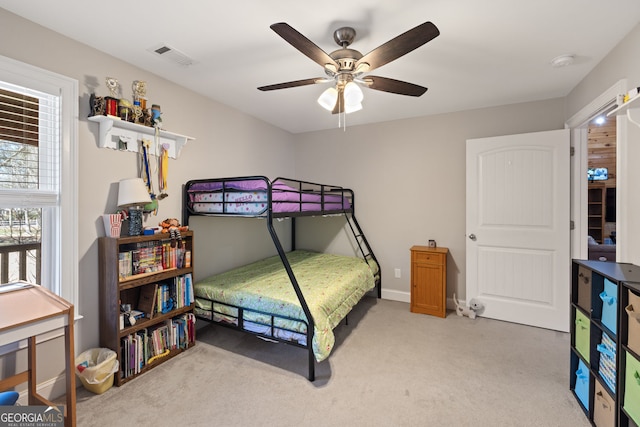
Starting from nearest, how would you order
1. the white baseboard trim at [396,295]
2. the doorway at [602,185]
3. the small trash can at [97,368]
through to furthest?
the small trash can at [97,368] < the white baseboard trim at [396,295] < the doorway at [602,185]

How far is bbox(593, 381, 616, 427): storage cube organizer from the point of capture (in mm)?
1459

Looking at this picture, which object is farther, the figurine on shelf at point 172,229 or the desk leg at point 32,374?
the figurine on shelf at point 172,229

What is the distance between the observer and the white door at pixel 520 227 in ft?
9.22

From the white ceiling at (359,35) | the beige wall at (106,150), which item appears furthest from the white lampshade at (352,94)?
the beige wall at (106,150)

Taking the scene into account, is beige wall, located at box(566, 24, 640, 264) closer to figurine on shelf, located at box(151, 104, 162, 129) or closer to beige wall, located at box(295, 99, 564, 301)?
beige wall, located at box(295, 99, 564, 301)

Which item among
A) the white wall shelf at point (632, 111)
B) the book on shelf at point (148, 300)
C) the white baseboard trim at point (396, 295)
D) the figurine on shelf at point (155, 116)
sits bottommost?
the white baseboard trim at point (396, 295)

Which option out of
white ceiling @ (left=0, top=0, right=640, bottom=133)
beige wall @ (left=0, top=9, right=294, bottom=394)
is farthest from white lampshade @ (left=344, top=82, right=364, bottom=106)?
beige wall @ (left=0, top=9, right=294, bottom=394)

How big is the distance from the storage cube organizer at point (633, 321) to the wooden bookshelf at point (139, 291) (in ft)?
9.09

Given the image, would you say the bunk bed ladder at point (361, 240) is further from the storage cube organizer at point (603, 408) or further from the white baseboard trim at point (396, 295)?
the storage cube organizer at point (603, 408)

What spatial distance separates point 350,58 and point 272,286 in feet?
6.00

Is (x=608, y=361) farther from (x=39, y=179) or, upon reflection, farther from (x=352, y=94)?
(x=39, y=179)

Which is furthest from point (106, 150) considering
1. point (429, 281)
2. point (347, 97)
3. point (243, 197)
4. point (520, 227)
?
point (520, 227)

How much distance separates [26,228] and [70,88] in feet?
3.09

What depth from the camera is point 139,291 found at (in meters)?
2.29
